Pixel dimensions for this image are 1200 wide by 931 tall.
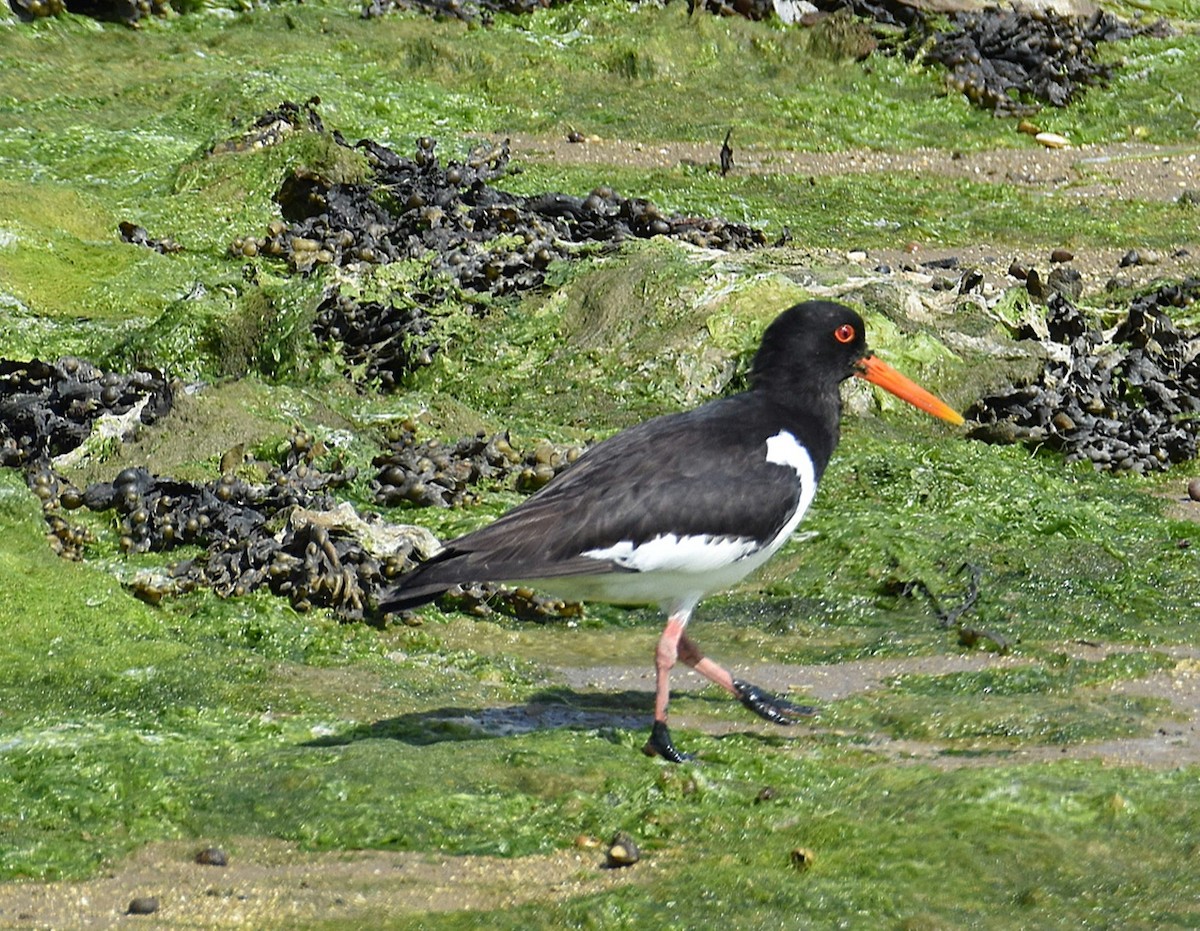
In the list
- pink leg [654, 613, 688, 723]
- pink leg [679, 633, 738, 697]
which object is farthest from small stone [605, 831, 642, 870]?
pink leg [679, 633, 738, 697]

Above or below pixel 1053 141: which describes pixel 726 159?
below

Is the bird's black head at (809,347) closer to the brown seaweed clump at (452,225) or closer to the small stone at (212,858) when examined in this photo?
the small stone at (212,858)

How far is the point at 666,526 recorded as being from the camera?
17.8 ft

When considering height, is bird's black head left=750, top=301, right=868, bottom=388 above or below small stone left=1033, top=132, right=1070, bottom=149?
below

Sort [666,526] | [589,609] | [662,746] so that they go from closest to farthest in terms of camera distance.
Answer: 1. [662,746]
2. [666,526]
3. [589,609]

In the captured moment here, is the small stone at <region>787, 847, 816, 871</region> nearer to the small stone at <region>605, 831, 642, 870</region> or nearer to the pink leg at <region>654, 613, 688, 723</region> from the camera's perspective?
the small stone at <region>605, 831, 642, 870</region>

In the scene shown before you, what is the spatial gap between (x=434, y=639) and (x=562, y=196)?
5.39 metres

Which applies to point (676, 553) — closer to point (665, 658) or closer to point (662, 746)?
point (665, 658)

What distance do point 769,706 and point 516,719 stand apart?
83cm

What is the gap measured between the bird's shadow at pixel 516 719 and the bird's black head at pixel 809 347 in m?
1.27

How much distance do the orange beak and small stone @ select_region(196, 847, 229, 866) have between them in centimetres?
325

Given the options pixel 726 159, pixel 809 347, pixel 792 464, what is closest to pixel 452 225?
pixel 726 159

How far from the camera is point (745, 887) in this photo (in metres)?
4.04

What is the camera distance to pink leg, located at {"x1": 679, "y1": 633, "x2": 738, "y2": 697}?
567cm
